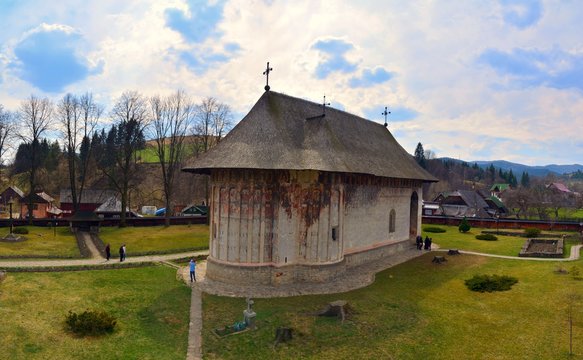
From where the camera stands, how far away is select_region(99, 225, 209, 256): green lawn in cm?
3177

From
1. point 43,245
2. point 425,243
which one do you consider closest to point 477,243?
point 425,243

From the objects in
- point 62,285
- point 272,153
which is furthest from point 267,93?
point 62,285

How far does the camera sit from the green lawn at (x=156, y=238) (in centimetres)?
3177

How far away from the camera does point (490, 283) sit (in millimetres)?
20891

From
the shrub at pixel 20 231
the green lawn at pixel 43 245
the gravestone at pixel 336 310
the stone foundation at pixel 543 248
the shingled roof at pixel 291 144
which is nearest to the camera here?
the gravestone at pixel 336 310

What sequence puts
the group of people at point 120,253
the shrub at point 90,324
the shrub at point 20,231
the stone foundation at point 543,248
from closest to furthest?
the shrub at point 90,324
the group of people at point 120,253
the stone foundation at point 543,248
the shrub at point 20,231

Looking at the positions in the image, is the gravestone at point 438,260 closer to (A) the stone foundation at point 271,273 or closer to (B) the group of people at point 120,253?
(A) the stone foundation at point 271,273

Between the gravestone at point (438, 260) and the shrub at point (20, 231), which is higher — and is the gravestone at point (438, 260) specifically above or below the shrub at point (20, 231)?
below

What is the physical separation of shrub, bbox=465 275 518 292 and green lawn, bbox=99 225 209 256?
68.0 feet

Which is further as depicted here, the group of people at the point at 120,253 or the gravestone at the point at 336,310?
the group of people at the point at 120,253

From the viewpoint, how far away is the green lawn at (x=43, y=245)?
27.2m

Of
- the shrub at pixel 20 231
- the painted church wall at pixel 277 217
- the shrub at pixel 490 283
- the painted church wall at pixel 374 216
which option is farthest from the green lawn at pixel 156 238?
the shrub at pixel 490 283

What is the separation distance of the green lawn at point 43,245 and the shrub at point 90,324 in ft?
48.7

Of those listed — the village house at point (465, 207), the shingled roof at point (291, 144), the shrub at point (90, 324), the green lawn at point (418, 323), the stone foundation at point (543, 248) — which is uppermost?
the shingled roof at point (291, 144)
